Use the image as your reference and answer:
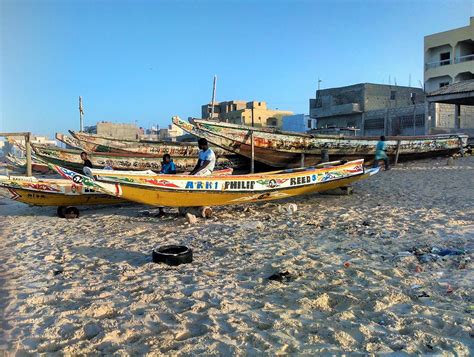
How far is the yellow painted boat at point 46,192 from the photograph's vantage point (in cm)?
899

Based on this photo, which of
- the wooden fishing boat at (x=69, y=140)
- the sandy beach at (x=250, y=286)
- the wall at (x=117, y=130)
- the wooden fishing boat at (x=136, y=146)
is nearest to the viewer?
the sandy beach at (x=250, y=286)

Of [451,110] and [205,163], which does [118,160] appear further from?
[451,110]

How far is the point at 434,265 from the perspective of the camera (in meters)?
4.80

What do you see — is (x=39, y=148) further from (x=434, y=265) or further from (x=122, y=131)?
(x=122, y=131)

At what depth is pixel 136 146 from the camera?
18.3 metres

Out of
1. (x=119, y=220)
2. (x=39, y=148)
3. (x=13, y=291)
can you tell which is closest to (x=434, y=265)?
(x=13, y=291)

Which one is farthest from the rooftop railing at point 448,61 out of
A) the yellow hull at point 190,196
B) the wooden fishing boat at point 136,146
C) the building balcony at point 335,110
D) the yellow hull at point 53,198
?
the yellow hull at point 53,198

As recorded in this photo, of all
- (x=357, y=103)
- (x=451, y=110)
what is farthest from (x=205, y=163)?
(x=357, y=103)

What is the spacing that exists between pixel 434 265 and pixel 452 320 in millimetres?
1509

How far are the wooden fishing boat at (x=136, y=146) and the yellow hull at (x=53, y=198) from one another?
750cm

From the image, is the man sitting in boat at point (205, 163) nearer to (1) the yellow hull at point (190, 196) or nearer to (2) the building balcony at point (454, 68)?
(1) the yellow hull at point (190, 196)

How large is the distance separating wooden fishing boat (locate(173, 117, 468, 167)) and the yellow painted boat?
14.7ft

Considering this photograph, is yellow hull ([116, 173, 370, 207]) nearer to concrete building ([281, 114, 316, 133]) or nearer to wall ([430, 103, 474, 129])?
wall ([430, 103, 474, 129])

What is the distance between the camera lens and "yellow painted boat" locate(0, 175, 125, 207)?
8992mm
